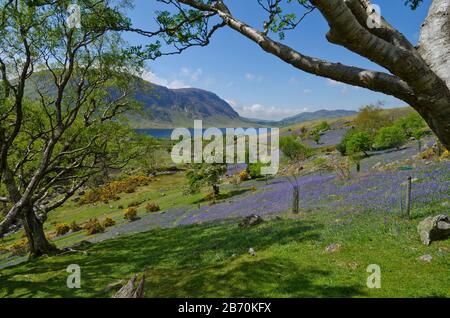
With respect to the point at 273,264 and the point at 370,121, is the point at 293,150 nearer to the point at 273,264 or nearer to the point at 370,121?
the point at 370,121

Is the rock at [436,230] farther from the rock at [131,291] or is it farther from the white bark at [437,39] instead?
the rock at [131,291]

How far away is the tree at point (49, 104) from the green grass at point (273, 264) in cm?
525

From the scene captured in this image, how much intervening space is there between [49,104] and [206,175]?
93.9 feet

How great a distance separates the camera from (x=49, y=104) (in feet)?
78.7

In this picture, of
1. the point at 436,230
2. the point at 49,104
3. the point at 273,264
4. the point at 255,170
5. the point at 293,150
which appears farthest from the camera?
the point at 293,150

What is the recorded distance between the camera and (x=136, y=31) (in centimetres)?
835

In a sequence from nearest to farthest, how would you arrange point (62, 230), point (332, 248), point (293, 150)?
point (332, 248)
point (62, 230)
point (293, 150)

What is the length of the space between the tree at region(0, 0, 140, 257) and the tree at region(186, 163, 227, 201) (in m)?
21.4

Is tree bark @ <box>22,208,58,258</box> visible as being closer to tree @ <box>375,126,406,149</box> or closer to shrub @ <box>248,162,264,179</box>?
shrub @ <box>248,162,264,179</box>

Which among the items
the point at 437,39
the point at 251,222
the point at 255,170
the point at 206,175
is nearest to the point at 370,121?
the point at 255,170

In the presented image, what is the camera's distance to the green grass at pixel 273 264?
1141 cm

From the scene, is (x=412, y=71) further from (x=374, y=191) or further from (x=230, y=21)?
(x=374, y=191)
